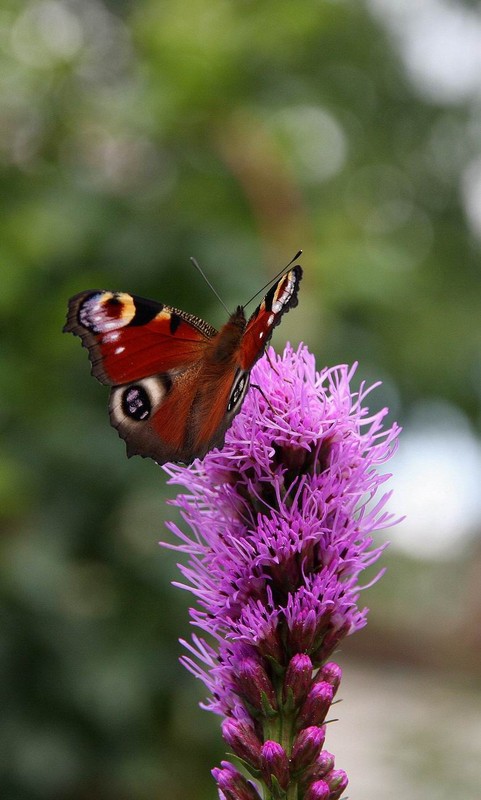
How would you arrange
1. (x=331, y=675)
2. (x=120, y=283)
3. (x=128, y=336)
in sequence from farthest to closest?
(x=120, y=283)
(x=128, y=336)
(x=331, y=675)

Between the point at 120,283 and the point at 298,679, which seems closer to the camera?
the point at 298,679

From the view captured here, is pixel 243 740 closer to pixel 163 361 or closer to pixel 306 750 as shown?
pixel 306 750

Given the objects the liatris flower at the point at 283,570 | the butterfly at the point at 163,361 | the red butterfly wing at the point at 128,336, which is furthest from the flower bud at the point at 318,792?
the red butterfly wing at the point at 128,336

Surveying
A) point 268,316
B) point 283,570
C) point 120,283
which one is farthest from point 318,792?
point 120,283

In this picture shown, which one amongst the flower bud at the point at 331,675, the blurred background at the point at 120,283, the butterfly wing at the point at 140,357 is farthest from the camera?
the blurred background at the point at 120,283

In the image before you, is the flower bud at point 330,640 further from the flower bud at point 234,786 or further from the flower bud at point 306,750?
the flower bud at point 234,786

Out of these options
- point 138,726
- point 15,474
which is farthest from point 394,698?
point 15,474

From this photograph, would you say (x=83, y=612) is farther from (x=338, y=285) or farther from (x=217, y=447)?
(x=217, y=447)
